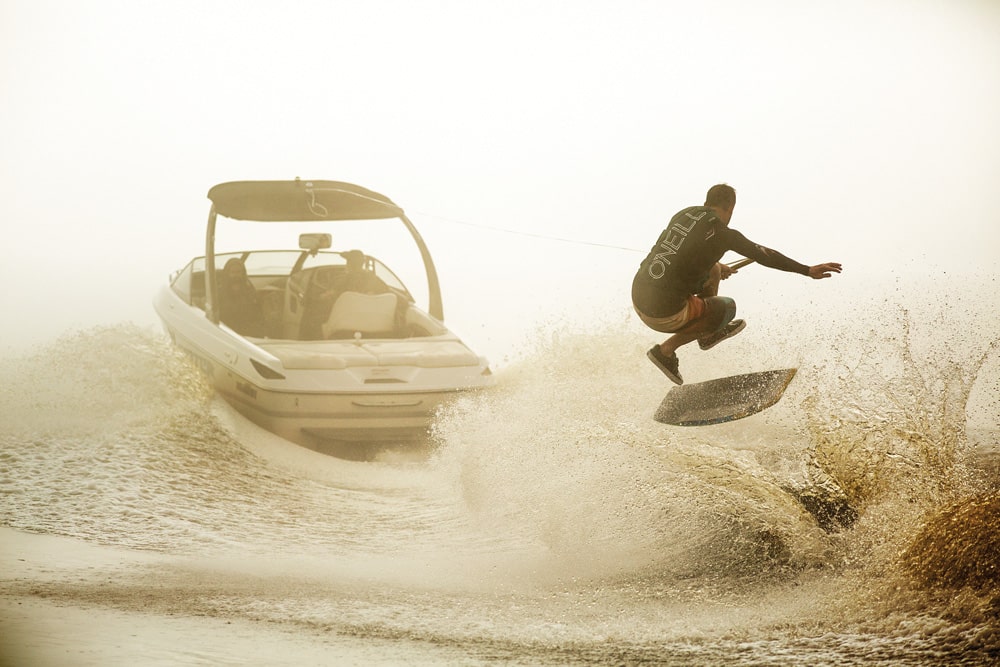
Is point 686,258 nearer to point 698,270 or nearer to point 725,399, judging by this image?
point 698,270

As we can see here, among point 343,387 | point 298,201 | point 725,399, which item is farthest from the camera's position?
point 298,201

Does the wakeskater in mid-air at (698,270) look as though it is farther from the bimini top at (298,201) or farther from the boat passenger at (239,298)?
the boat passenger at (239,298)

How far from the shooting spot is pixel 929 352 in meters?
4.34

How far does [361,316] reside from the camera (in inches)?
213

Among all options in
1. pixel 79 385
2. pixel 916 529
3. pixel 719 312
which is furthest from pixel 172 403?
pixel 916 529

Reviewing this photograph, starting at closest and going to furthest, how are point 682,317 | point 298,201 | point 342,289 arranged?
point 682,317 → point 298,201 → point 342,289

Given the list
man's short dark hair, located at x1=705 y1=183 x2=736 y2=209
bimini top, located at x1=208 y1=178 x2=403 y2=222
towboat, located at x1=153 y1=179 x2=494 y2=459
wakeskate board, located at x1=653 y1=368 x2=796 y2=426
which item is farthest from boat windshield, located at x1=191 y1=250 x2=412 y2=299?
man's short dark hair, located at x1=705 y1=183 x2=736 y2=209

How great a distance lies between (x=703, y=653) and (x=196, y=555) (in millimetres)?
2219

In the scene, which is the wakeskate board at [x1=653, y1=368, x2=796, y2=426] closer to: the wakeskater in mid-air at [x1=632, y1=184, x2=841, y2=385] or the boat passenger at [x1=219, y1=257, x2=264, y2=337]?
the wakeskater in mid-air at [x1=632, y1=184, x2=841, y2=385]

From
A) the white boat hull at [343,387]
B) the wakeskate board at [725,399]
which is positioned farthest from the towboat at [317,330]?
the wakeskate board at [725,399]

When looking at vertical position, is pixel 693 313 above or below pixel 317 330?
above

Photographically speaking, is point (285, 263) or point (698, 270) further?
point (285, 263)

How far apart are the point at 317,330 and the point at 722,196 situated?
252 centimetres

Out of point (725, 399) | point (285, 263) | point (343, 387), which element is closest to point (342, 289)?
point (285, 263)
